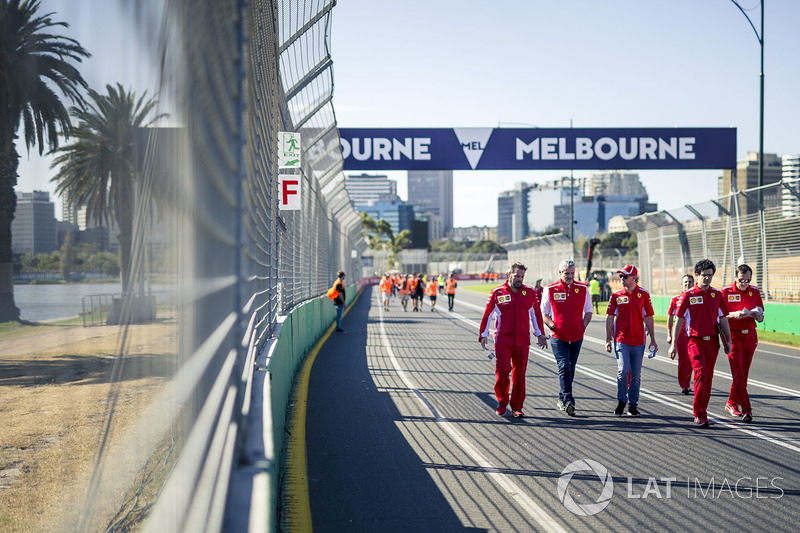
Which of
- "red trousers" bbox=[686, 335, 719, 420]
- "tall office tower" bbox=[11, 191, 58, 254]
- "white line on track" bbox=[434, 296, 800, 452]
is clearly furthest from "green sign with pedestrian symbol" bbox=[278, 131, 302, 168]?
"tall office tower" bbox=[11, 191, 58, 254]

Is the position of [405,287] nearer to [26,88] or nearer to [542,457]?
[542,457]

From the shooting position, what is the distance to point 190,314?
296 cm

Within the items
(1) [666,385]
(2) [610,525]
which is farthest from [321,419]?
(1) [666,385]

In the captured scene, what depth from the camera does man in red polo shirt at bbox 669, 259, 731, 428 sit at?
805 cm

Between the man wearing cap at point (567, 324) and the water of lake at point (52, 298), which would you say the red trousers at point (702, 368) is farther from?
the water of lake at point (52, 298)

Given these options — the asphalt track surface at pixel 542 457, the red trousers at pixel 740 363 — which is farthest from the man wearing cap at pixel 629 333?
the red trousers at pixel 740 363

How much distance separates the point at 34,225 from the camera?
5.79 feet

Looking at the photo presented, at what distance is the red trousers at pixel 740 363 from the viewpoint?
8.41 meters

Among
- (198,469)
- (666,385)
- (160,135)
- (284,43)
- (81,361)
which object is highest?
(284,43)

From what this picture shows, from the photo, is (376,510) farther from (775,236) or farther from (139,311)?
(775,236)

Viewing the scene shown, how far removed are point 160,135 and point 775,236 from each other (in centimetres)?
2060

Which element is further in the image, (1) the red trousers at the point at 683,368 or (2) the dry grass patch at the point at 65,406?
(1) the red trousers at the point at 683,368

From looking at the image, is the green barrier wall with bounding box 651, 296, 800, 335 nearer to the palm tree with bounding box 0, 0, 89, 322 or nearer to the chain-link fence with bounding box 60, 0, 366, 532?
the chain-link fence with bounding box 60, 0, 366, 532

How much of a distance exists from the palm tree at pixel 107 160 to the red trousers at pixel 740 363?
25.4ft
